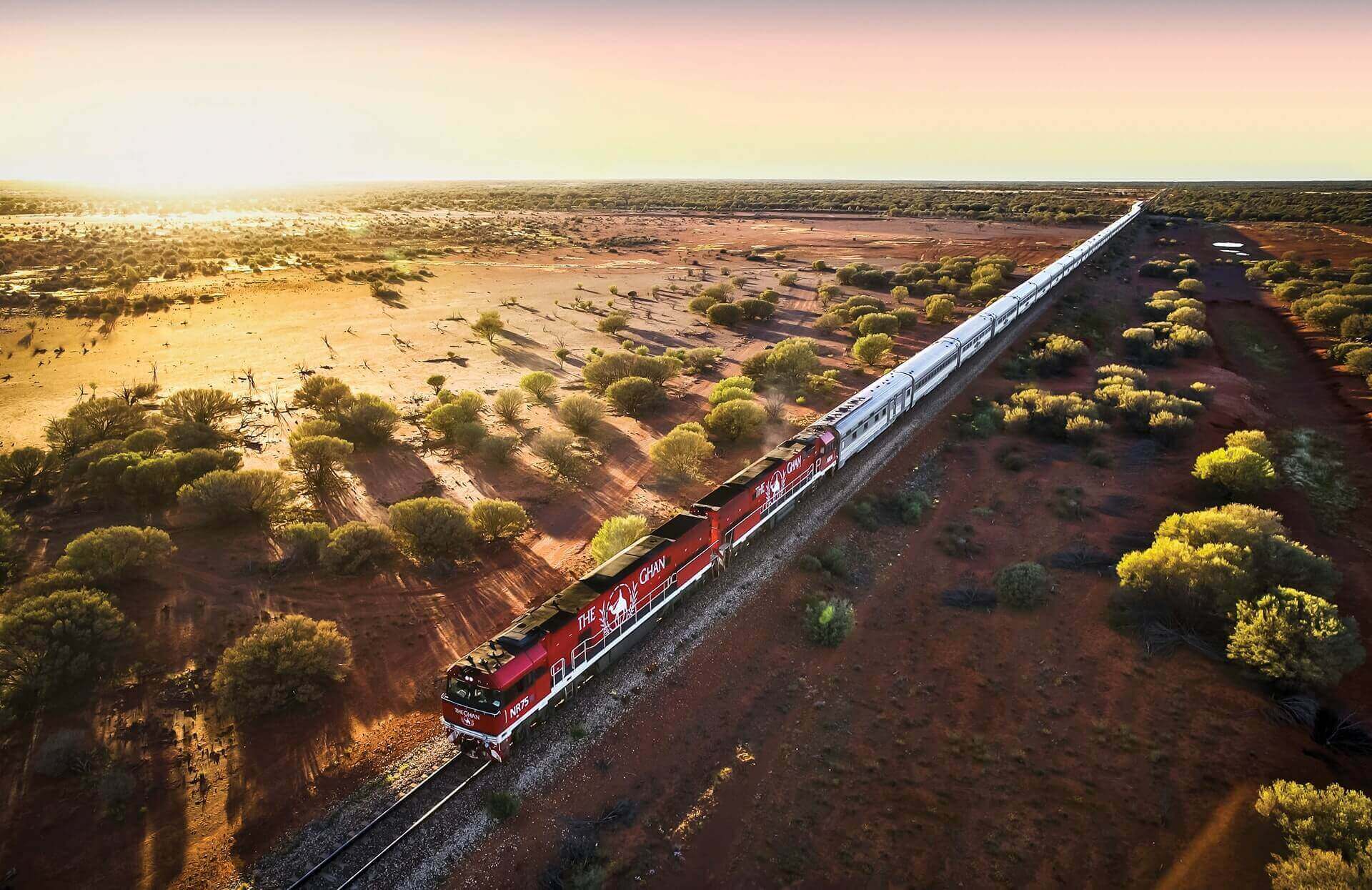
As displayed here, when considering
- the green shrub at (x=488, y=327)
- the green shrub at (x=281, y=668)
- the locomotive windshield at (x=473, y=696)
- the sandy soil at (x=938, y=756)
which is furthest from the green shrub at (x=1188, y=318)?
the green shrub at (x=281, y=668)

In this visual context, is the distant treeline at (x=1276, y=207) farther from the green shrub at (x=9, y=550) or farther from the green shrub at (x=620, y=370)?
the green shrub at (x=9, y=550)

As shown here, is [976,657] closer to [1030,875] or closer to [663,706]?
[1030,875]

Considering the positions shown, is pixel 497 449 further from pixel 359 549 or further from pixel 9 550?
pixel 9 550

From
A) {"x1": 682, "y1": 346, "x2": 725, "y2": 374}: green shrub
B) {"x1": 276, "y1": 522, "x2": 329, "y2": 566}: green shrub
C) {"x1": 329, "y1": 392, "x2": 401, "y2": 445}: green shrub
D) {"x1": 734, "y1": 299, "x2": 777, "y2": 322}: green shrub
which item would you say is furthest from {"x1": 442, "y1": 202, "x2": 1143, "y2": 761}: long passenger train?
→ {"x1": 734, "y1": 299, "x2": 777, "y2": 322}: green shrub

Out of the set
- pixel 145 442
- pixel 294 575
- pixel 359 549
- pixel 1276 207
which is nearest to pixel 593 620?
pixel 359 549

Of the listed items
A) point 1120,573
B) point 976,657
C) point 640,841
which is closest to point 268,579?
point 640,841
